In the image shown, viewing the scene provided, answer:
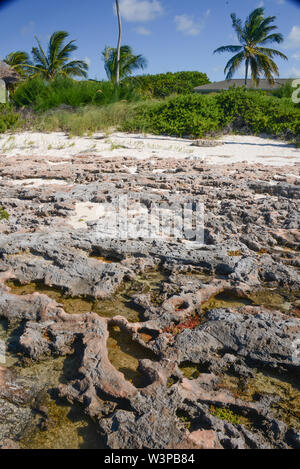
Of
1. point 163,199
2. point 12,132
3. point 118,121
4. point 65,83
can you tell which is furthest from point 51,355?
point 65,83

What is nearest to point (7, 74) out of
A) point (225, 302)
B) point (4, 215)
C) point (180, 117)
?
point (180, 117)

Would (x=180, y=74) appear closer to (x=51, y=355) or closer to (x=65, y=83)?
(x=65, y=83)

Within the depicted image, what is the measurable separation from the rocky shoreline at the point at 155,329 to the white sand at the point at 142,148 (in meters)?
4.82

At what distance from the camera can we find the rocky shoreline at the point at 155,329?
1.73m

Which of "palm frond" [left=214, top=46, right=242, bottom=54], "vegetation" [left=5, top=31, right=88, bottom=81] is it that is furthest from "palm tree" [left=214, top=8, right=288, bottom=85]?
"vegetation" [left=5, top=31, right=88, bottom=81]

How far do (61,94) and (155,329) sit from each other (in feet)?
46.3

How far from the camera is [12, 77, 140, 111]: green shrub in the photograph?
14.3 meters

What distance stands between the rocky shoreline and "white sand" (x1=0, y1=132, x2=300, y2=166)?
4823 millimetres

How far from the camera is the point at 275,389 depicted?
6.47ft

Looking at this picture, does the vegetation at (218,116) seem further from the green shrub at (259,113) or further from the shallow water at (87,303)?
the shallow water at (87,303)

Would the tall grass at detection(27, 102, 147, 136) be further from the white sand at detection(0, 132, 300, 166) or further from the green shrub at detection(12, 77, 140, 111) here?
the green shrub at detection(12, 77, 140, 111)

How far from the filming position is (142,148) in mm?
10125

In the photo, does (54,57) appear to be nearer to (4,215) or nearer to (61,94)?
(61,94)

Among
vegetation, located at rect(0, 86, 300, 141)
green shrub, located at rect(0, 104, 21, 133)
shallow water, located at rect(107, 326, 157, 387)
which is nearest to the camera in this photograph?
shallow water, located at rect(107, 326, 157, 387)
